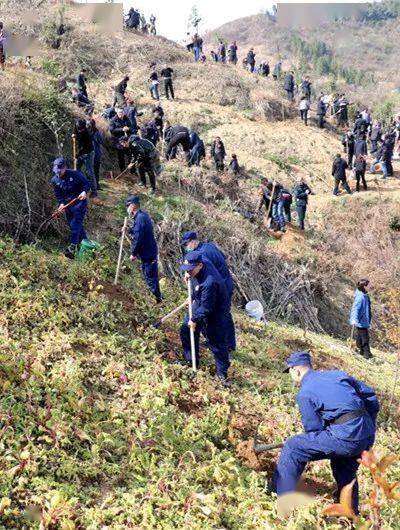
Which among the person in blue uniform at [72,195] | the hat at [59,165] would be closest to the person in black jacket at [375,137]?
the person in blue uniform at [72,195]

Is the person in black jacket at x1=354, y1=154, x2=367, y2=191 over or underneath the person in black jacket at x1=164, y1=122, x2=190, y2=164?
underneath

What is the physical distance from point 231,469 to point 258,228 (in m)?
9.46

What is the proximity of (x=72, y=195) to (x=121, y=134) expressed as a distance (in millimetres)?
4737

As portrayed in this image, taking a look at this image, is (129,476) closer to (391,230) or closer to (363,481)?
(363,481)

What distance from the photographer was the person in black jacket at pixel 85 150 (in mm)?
9492

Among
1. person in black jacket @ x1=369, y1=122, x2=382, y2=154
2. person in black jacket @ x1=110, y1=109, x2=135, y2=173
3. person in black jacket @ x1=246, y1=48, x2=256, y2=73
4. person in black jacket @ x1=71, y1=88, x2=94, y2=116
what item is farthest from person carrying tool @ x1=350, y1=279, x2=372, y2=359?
person in black jacket @ x1=246, y1=48, x2=256, y2=73

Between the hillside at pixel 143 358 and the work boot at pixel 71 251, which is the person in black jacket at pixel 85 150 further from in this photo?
the work boot at pixel 71 251

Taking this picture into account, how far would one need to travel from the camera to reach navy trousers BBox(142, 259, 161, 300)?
7.44 m

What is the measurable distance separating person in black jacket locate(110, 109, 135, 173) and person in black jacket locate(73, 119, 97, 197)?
141 cm

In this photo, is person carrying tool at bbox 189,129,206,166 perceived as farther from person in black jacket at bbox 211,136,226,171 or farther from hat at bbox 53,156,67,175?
hat at bbox 53,156,67,175

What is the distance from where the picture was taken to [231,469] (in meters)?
4.51

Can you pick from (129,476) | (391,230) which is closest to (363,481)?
(129,476)

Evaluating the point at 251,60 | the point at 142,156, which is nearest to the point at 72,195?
the point at 142,156

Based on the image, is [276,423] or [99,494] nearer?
[99,494]
